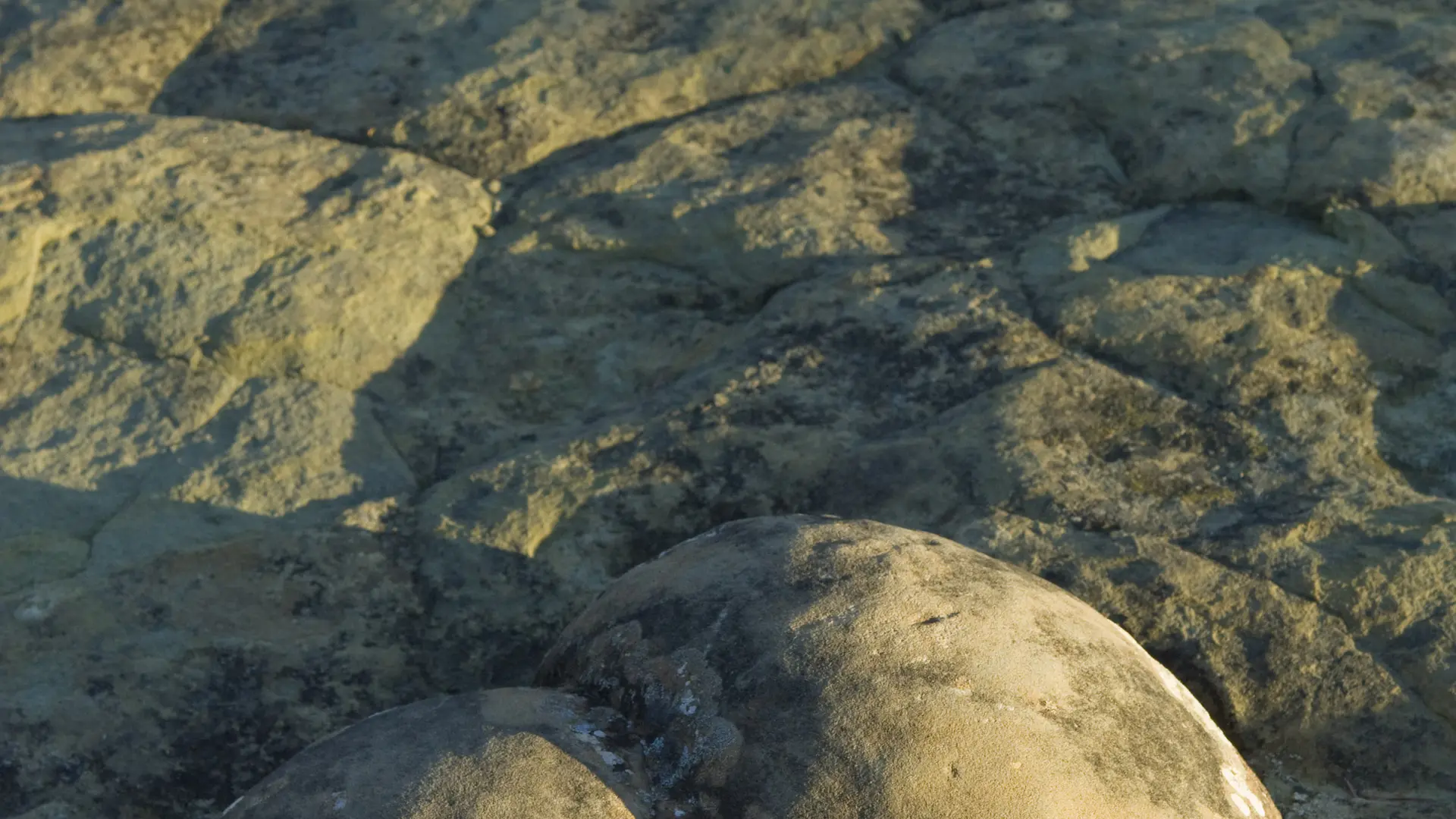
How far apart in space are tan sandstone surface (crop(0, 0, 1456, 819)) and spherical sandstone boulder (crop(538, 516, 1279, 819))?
414 millimetres

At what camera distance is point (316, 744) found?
222 cm

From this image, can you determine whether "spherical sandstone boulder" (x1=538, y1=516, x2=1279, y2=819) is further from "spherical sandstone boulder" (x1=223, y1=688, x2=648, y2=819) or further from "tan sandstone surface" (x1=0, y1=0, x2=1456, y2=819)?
"tan sandstone surface" (x1=0, y1=0, x2=1456, y2=819)

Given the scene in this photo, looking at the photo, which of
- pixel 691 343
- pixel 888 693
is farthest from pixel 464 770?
pixel 691 343

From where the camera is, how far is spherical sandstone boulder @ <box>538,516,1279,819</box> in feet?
6.52

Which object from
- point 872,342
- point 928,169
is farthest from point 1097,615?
point 928,169

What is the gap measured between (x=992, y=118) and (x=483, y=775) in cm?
252

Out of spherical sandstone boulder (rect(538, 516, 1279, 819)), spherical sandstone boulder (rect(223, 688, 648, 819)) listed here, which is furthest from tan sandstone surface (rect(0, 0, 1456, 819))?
spherical sandstone boulder (rect(223, 688, 648, 819))

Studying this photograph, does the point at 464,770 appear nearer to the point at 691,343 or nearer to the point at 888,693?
the point at 888,693

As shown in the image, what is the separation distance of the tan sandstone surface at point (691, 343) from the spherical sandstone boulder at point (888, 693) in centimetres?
41

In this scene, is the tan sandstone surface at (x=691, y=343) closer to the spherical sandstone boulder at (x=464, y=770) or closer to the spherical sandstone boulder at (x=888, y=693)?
the spherical sandstone boulder at (x=888, y=693)

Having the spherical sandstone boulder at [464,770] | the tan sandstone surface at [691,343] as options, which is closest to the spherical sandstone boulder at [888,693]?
the spherical sandstone boulder at [464,770]

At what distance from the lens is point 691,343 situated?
11.3 ft

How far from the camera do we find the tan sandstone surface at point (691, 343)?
2.66m

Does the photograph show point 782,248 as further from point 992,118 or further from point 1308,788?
point 1308,788
